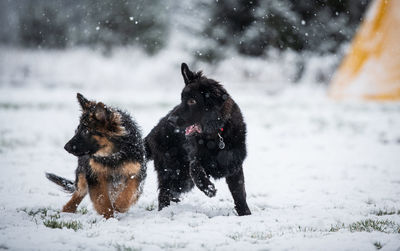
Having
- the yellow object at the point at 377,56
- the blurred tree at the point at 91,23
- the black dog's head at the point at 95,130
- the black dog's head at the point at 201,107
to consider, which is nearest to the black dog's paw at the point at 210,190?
the black dog's head at the point at 201,107

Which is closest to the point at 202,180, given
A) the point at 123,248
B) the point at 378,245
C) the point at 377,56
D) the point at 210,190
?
the point at 210,190

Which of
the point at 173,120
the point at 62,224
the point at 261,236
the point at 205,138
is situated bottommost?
the point at 261,236

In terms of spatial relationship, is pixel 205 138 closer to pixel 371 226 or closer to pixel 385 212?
pixel 371 226

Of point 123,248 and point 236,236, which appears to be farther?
point 236,236

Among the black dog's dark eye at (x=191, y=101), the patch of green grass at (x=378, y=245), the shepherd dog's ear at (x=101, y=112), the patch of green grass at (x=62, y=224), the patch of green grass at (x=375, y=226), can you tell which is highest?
the black dog's dark eye at (x=191, y=101)

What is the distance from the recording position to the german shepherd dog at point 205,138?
4.38 m

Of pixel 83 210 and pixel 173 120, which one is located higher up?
pixel 173 120

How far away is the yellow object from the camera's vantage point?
Result: 1441 cm

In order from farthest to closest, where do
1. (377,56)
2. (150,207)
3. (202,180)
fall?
(377,56), (150,207), (202,180)

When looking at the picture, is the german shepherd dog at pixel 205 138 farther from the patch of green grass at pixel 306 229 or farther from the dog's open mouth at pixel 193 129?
the patch of green grass at pixel 306 229

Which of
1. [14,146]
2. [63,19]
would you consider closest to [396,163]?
[14,146]

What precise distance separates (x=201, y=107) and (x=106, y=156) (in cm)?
129

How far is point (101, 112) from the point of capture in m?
4.32

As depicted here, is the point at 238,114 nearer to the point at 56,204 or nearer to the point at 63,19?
the point at 56,204
